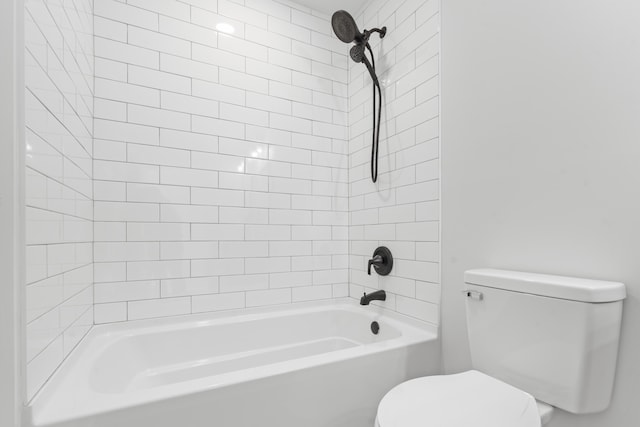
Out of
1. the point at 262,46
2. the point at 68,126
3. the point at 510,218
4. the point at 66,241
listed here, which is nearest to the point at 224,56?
the point at 262,46

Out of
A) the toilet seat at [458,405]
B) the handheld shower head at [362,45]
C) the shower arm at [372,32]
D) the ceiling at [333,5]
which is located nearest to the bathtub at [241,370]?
the toilet seat at [458,405]

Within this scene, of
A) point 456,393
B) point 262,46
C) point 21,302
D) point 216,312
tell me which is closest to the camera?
point 21,302

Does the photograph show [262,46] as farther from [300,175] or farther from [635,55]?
[635,55]

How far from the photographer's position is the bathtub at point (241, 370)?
97 cm

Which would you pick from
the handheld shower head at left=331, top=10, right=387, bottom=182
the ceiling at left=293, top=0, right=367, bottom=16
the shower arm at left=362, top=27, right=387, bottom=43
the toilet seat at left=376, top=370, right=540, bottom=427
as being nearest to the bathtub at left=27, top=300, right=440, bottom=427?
the toilet seat at left=376, top=370, right=540, bottom=427

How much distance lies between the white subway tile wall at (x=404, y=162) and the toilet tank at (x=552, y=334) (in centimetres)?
38

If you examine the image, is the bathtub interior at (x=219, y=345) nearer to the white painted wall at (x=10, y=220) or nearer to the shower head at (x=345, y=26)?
the white painted wall at (x=10, y=220)

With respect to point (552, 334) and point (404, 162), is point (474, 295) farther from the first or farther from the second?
point (404, 162)

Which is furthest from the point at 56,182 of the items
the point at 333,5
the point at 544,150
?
the point at 333,5

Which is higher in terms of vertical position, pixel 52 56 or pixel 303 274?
pixel 52 56

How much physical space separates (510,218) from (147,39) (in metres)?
1.94

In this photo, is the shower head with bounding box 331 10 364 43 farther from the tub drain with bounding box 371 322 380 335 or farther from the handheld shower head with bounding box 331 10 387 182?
the tub drain with bounding box 371 322 380 335

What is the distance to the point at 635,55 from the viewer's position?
0.92 m

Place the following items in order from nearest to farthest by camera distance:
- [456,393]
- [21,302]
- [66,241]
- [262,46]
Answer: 1. [21,302]
2. [456,393]
3. [66,241]
4. [262,46]
